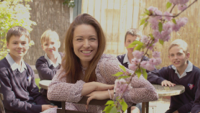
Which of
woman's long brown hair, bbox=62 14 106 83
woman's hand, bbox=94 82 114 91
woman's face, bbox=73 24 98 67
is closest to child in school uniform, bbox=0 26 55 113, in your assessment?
woman's long brown hair, bbox=62 14 106 83

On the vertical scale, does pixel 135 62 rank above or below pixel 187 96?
above

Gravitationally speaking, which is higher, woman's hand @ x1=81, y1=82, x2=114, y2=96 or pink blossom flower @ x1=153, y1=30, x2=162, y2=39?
pink blossom flower @ x1=153, y1=30, x2=162, y2=39

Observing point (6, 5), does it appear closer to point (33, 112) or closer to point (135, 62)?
point (33, 112)

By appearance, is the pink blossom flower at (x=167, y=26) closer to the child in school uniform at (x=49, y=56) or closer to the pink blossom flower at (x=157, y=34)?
the pink blossom flower at (x=157, y=34)

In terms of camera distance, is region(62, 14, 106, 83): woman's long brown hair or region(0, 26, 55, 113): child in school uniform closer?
region(62, 14, 106, 83): woman's long brown hair

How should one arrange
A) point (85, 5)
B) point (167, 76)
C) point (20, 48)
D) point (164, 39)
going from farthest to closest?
1. point (85, 5)
2. point (167, 76)
3. point (20, 48)
4. point (164, 39)

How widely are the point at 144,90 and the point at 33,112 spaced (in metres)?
1.36

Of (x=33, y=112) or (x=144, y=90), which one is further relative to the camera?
(x=33, y=112)

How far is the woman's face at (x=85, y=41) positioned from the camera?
133cm

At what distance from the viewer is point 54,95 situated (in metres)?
1.20

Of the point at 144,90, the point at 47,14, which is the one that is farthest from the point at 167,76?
the point at 47,14

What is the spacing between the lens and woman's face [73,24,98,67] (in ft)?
4.37

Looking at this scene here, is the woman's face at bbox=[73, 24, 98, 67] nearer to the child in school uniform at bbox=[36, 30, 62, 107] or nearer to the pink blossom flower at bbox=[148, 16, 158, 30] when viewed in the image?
the pink blossom flower at bbox=[148, 16, 158, 30]

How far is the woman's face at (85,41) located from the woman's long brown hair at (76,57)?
0.03 metres
